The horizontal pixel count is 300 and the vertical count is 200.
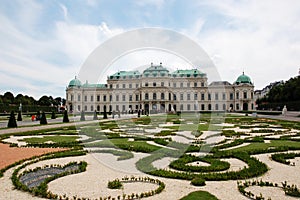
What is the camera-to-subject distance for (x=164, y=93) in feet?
225

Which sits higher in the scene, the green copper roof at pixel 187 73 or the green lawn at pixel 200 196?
the green copper roof at pixel 187 73

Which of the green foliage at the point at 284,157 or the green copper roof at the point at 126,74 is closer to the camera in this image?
the green foliage at the point at 284,157

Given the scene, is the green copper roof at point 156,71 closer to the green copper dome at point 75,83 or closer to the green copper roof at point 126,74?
the green copper roof at point 126,74

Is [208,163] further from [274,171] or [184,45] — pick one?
[184,45]

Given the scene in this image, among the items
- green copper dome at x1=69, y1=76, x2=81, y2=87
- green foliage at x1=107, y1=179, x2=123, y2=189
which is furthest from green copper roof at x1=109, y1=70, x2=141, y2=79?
green foliage at x1=107, y1=179, x2=123, y2=189

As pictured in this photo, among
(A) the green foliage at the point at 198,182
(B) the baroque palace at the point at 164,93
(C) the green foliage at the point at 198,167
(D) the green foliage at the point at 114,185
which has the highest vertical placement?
(B) the baroque palace at the point at 164,93

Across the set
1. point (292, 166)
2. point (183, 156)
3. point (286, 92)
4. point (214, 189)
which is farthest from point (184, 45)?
point (286, 92)

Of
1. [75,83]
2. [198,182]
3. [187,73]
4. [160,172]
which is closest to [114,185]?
[160,172]

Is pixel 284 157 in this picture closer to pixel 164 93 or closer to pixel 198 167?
pixel 198 167

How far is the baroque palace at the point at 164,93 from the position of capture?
Result: 2680 inches

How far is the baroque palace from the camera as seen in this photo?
6806cm

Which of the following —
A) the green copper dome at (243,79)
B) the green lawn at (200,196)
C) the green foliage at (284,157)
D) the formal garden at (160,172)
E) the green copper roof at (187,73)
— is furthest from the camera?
the green copper dome at (243,79)

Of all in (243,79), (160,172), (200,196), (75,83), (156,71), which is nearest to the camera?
(200,196)

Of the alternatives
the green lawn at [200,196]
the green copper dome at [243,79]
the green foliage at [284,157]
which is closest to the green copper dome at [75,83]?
the green copper dome at [243,79]
